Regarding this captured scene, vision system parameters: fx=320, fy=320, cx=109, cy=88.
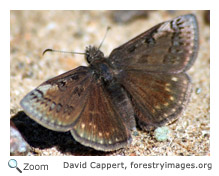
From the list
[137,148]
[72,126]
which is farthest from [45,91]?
[137,148]

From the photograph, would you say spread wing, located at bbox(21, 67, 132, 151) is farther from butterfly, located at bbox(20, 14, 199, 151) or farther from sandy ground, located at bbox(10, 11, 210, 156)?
sandy ground, located at bbox(10, 11, 210, 156)

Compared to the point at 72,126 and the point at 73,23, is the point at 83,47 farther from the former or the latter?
the point at 72,126

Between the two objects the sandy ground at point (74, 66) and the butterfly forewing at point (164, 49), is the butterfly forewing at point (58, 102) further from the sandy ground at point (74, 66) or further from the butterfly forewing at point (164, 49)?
the butterfly forewing at point (164, 49)

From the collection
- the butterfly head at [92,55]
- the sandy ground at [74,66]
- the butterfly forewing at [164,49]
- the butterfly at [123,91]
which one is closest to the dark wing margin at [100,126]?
the butterfly at [123,91]

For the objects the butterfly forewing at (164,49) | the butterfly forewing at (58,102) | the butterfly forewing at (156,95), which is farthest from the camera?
the butterfly forewing at (164,49)

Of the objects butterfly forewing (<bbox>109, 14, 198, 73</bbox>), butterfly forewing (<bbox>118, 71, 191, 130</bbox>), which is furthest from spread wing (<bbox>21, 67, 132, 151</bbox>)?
butterfly forewing (<bbox>109, 14, 198, 73</bbox>)

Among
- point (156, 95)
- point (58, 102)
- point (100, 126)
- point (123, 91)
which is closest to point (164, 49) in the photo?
point (156, 95)

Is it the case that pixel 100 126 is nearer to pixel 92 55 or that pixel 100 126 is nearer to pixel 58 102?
pixel 58 102
